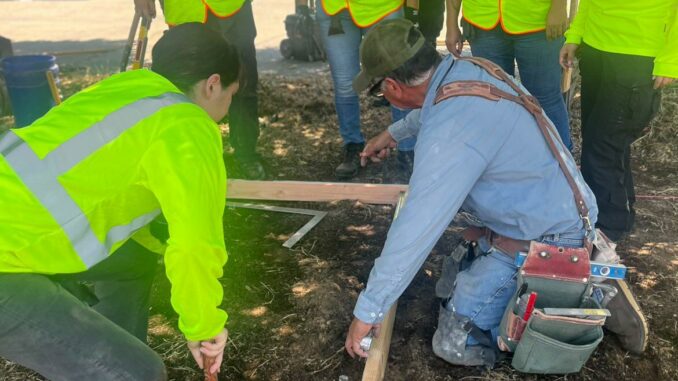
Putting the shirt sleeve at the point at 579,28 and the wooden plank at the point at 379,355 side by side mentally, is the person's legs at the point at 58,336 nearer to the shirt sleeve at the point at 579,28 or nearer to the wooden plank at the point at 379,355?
the wooden plank at the point at 379,355

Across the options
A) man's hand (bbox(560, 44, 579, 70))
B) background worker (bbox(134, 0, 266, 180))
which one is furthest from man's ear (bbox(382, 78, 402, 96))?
background worker (bbox(134, 0, 266, 180))

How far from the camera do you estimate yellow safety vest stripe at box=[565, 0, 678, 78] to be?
124 inches

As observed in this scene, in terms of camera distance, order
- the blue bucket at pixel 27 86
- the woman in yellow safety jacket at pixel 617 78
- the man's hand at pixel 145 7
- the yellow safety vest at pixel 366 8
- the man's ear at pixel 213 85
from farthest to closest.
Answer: the blue bucket at pixel 27 86, the man's hand at pixel 145 7, the yellow safety vest at pixel 366 8, the woman in yellow safety jacket at pixel 617 78, the man's ear at pixel 213 85

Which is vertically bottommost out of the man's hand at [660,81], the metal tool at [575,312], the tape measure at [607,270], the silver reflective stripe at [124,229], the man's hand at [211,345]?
the metal tool at [575,312]

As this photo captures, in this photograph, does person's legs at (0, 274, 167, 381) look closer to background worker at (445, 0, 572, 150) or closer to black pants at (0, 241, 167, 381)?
black pants at (0, 241, 167, 381)

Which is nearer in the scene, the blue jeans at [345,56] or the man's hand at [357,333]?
the man's hand at [357,333]

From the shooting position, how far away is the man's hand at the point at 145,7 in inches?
190

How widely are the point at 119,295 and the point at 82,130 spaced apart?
39.4 inches

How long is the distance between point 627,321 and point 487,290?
670mm

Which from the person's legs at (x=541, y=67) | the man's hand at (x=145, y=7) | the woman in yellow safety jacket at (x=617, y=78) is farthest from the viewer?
the man's hand at (x=145, y=7)

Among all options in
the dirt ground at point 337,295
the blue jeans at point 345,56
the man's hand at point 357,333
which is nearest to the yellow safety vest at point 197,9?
the blue jeans at point 345,56

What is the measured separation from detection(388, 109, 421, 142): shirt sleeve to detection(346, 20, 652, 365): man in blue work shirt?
58cm

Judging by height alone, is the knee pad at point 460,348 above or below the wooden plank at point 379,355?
below

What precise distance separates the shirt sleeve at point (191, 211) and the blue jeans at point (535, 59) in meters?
2.85
